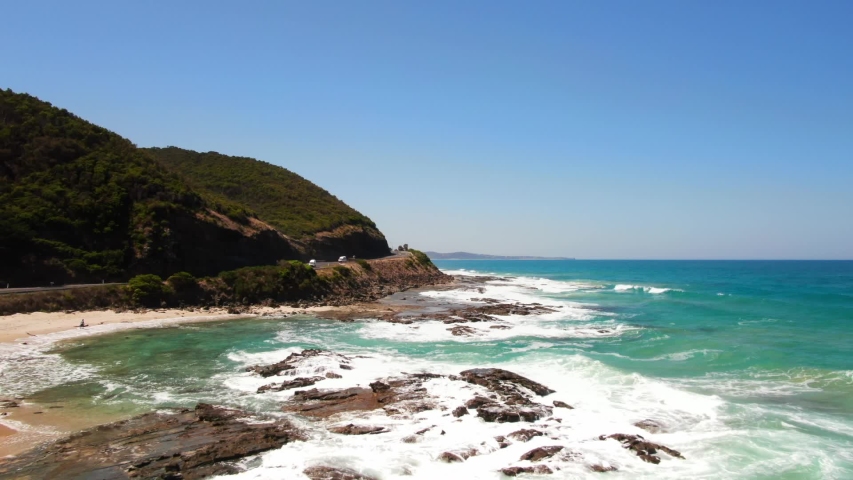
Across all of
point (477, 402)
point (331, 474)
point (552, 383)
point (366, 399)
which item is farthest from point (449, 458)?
point (552, 383)

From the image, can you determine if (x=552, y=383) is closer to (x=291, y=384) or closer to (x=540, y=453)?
(x=540, y=453)

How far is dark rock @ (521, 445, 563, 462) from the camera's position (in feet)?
40.8

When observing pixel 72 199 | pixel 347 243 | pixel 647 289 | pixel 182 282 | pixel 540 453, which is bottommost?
pixel 540 453

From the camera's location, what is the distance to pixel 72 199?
41.1m

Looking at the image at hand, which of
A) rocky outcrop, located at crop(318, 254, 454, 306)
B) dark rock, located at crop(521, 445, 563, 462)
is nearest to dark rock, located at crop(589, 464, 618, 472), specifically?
dark rock, located at crop(521, 445, 563, 462)

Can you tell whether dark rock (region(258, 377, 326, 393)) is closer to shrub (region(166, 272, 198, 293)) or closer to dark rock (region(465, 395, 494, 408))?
dark rock (region(465, 395, 494, 408))

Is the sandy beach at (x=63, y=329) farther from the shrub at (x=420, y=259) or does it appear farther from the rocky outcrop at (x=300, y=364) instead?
the shrub at (x=420, y=259)

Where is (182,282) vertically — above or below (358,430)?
above

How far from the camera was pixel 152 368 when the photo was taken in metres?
20.7

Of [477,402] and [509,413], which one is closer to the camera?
[509,413]

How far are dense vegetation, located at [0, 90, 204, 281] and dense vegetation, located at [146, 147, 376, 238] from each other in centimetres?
2278

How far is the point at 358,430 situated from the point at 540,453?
16.2ft

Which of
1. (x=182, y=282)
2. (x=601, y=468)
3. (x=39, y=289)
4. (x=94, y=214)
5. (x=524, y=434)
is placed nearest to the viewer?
(x=601, y=468)

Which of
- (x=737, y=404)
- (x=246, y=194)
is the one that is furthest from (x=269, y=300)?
(x=246, y=194)
